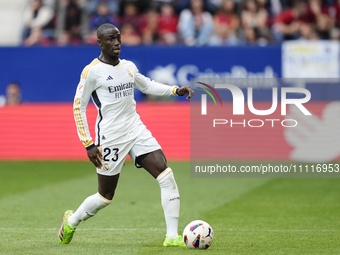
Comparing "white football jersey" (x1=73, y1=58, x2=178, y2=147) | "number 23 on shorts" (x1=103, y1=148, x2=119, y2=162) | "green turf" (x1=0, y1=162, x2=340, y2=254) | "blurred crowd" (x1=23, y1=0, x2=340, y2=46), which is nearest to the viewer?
"white football jersey" (x1=73, y1=58, x2=178, y2=147)

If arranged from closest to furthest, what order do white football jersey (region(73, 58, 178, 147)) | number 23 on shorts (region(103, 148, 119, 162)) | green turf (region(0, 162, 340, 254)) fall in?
white football jersey (region(73, 58, 178, 147)) → number 23 on shorts (region(103, 148, 119, 162)) → green turf (region(0, 162, 340, 254))

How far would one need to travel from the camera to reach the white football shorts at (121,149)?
634 centimetres

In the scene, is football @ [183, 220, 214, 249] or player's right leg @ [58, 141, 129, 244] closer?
football @ [183, 220, 214, 249]

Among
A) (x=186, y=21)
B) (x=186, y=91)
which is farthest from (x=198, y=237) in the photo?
(x=186, y=21)

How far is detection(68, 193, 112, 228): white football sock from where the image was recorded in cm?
650

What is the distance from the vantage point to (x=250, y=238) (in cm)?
687

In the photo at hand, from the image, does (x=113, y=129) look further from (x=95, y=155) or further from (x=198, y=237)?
(x=198, y=237)

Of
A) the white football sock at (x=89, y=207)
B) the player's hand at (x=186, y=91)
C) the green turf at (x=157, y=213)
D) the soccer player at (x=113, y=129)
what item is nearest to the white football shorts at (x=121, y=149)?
the soccer player at (x=113, y=129)

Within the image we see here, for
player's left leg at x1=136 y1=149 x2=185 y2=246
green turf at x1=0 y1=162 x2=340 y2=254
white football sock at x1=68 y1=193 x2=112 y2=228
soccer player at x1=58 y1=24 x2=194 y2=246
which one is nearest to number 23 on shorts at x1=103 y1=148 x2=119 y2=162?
soccer player at x1=58 y1=24 x2=194 y2=246

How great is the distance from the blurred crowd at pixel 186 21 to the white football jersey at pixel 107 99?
1030cm

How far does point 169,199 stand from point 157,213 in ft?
7.89

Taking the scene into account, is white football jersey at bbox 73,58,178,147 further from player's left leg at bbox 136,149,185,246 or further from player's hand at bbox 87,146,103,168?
player's left leg at bbox 136,149,185,246

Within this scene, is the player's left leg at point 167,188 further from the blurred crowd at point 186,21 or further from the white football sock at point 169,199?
the blurred crowd at point 186,21

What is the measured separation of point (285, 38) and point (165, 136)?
488 cm
